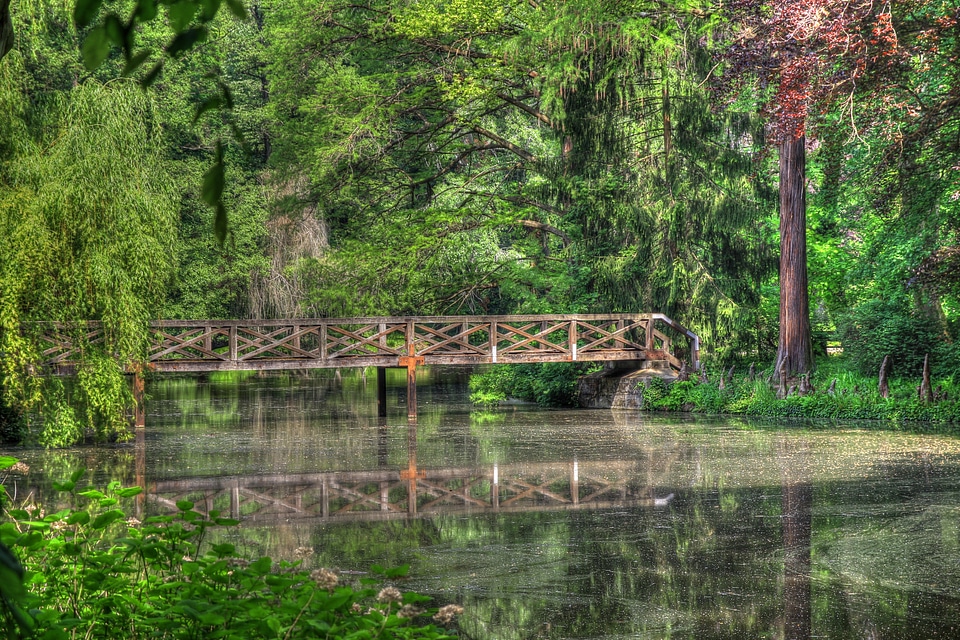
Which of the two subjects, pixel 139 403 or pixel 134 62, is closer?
pixel 134 62

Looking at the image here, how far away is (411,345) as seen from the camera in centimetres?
2322

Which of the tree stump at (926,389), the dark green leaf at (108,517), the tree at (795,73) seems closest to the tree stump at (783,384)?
the tree at (795,73)

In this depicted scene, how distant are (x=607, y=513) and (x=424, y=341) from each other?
14.3 m

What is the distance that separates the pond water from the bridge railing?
5.91ft

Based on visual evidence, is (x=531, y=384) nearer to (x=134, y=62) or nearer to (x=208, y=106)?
(x=208, y=106)

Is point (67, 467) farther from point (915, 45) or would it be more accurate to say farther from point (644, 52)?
point (644, 52)

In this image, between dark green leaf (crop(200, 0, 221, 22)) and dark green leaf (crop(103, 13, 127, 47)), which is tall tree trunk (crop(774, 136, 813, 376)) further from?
dark green leaf (crop(103, 13, 127, 47))

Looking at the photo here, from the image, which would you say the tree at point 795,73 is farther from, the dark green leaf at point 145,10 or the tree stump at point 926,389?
the dark green leaf at point 145,10

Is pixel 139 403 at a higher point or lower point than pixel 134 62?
lower

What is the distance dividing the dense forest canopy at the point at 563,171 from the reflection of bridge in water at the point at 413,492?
181 inches

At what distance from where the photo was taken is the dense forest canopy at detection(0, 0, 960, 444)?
16.1 m

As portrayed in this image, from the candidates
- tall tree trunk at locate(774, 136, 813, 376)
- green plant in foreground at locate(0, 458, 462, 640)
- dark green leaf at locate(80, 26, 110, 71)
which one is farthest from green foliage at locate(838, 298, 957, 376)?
dark green leaf at locate(80, 26, 110, 71)

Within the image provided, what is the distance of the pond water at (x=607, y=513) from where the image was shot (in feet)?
22.4

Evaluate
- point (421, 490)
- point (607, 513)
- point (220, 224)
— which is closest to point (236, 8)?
point (220, 224)
